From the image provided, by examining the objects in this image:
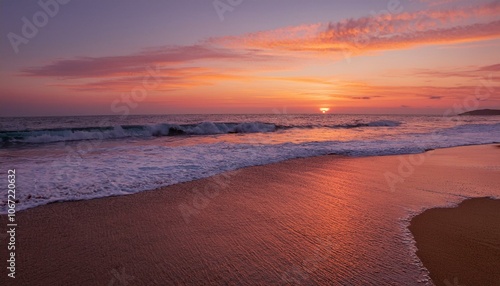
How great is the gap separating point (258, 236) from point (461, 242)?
9.13 feet

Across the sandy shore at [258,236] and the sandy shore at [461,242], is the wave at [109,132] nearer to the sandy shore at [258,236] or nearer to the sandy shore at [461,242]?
the sandy shore at [258,236]

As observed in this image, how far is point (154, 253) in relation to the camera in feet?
13.0

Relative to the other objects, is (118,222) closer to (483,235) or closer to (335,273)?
(335,273)

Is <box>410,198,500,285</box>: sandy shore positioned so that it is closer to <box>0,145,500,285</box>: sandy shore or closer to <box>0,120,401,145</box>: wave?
<box>0,145,500,285</box>: sandy shore

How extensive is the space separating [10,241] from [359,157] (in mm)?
11333

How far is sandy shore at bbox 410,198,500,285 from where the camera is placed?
11.2 feet

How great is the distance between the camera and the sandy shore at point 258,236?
345cm

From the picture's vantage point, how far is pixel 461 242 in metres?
4.26

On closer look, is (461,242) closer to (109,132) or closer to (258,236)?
(258,236)

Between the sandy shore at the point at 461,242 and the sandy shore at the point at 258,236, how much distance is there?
2 centimetres

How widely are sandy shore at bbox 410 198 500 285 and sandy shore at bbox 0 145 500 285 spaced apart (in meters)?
0.02

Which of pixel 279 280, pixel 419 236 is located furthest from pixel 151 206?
pixel 419 236

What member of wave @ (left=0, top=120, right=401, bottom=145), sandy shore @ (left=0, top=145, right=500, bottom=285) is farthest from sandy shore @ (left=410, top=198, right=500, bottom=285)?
wave @ (left=0, top=120, right=401, bottom=145)

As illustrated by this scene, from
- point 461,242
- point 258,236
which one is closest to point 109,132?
point 258,236
